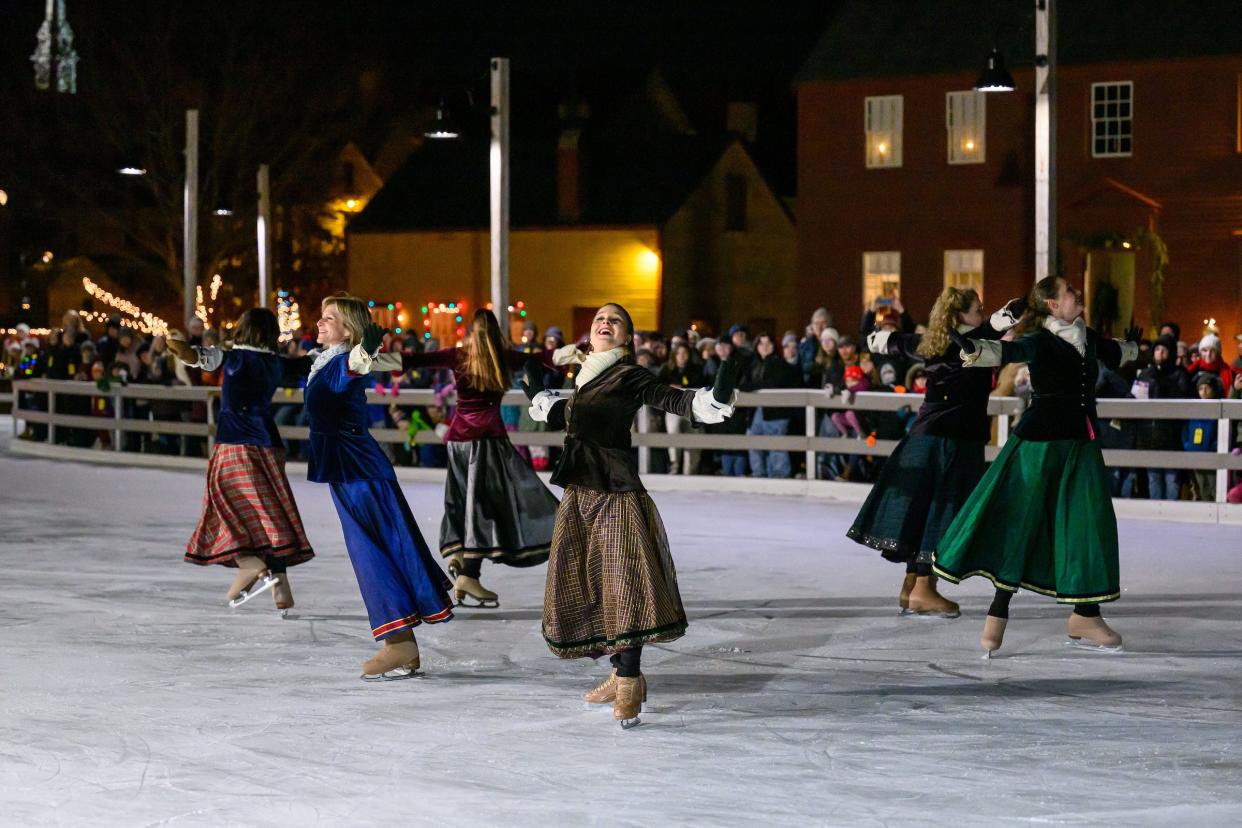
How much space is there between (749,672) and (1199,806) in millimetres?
2882

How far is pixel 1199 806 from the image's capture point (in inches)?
248

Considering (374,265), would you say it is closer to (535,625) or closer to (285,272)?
(285,272)

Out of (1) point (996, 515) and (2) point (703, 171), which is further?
(2) point (703, 171)

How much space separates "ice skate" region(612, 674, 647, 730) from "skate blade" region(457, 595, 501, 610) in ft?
11.5

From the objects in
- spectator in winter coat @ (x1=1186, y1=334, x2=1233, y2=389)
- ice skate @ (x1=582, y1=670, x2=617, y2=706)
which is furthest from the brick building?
ice skate @ (x1=582, y1=670, x2=617, y2=706)

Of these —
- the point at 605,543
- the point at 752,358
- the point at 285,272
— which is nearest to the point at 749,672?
the point at 605,543

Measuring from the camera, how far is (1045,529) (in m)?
9.20

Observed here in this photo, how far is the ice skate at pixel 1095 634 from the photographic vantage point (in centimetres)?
944

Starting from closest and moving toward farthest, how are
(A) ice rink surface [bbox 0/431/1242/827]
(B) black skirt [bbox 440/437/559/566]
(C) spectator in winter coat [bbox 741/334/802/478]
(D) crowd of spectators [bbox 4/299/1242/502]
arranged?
(A) ice rink surface [bbox 0/431/1242/827]
(B) black skirt [bbox 440/437/559/566]
(D) crowd of spectators [bbox 4/299/1242/502]
(C) spectator in winter coat [bbox 741/334/802/478]

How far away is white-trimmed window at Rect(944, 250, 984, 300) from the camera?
109 ft

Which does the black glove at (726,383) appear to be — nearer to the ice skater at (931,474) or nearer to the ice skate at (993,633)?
the ice skate at (993,633)

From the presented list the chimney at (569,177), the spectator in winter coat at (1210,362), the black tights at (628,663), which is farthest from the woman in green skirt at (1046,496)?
the chimney at (569,177)

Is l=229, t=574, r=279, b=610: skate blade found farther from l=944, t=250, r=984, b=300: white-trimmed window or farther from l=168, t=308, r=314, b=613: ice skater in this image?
l=944, t=250, r=984, b=300: white-trimmed window

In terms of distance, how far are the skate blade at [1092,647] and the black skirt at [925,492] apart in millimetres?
1122
